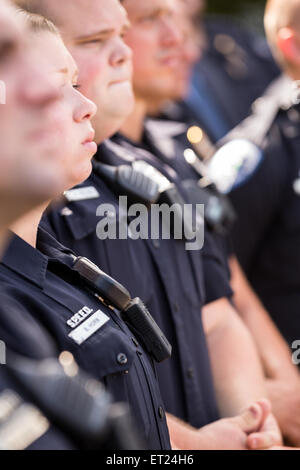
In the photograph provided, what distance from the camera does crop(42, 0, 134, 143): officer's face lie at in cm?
169

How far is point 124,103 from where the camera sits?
171 cm

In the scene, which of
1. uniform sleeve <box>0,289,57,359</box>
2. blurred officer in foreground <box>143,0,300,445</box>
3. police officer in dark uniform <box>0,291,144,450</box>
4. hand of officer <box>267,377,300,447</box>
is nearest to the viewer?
police officer in dark uniform <box>0,291,144,450</box>

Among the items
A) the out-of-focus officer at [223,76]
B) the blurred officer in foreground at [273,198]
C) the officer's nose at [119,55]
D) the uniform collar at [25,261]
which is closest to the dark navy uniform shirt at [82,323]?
the uniform collar at [25,261]

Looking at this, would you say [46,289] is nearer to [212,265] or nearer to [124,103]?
[124,103]

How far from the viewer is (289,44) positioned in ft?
8.61

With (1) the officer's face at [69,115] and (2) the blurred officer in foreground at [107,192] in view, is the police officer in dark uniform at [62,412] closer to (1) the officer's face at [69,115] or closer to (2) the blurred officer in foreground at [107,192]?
(1) the officer's face at [69,115]

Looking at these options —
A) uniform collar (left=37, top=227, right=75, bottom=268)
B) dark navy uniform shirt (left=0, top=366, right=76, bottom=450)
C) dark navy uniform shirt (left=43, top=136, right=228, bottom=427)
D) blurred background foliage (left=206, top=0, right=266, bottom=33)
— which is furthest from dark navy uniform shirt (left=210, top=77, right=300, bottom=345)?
blurred background foliage (left=206, top=0, right=266, bottom=33)

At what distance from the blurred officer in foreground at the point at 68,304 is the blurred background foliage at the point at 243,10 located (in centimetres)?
505

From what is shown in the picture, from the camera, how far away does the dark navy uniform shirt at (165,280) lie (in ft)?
5.47

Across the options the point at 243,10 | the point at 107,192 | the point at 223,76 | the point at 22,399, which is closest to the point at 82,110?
the point at 22,399

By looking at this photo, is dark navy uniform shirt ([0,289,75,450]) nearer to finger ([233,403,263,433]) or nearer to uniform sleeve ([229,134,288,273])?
finger ([233,403,263,433])

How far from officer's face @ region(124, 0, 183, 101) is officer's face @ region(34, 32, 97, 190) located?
3.14 ft

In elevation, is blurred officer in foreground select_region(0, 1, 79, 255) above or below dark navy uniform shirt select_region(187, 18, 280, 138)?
below

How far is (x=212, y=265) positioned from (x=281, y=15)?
101 centimetres
